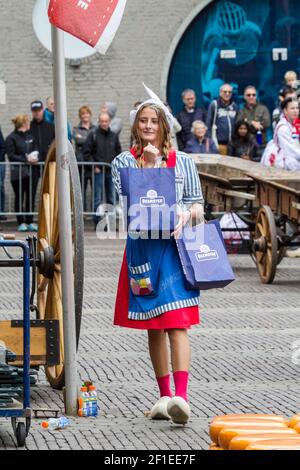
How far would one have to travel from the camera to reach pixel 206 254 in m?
8.05

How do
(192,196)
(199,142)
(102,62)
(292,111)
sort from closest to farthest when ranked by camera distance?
1. (192,196)
2. (292,111)
3. (199,142)
4. (102,62)

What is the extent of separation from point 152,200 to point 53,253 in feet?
3.60

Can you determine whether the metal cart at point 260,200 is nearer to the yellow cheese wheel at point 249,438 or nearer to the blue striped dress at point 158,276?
the blue striped dress at point 158,276

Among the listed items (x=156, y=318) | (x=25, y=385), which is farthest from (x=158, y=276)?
(x=25, y=385)

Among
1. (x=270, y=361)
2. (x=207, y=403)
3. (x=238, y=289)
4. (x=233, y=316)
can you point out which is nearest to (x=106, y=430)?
(x=207, y=403)

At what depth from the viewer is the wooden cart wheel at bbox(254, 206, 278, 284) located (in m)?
15.4

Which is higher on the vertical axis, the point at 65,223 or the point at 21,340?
the point at 65,223

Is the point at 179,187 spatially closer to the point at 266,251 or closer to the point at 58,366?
the point at 58,366

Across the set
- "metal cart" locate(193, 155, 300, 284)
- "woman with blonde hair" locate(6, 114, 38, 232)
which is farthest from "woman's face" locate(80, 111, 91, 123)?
"metal cart" locate(193, 155, 300, 284)

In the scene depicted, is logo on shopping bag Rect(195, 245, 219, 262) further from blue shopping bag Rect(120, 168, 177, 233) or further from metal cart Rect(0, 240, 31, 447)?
metal cart Rect(0, 240, 31, 447)

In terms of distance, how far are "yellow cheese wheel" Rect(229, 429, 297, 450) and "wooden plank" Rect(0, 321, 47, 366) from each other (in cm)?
240

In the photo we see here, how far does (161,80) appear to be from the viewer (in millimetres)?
25297

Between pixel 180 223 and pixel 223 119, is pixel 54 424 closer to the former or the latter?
pixel 180 223

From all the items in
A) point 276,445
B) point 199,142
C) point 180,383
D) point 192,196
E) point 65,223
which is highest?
point 192,196
